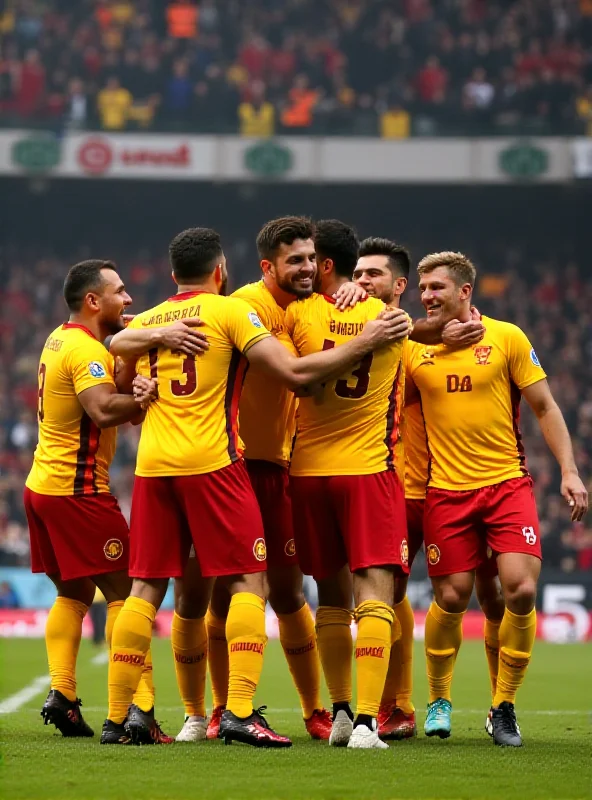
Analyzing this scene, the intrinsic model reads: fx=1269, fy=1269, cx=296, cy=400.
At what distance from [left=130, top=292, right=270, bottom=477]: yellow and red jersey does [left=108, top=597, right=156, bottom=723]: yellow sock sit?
2.15 feet

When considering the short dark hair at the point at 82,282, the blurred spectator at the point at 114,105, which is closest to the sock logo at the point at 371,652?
the short dark hair at the point at 82,282

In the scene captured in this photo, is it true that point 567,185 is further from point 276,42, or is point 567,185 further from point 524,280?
point 276,42

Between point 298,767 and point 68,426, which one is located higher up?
point 68,426

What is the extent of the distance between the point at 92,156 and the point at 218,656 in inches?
875

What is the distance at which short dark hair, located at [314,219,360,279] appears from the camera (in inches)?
249

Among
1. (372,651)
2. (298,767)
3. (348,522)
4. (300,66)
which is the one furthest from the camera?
(300,66)

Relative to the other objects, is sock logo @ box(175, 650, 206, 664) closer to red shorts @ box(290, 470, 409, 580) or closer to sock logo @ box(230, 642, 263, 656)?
red shorts @ box(290, 470, 409, 580)

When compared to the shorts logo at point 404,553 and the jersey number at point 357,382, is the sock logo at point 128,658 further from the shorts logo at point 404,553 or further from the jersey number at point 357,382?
the jersey number at point 357,382

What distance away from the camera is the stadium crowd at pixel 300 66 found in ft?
92.0

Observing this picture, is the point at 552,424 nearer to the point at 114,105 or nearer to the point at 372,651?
the point at 372,651

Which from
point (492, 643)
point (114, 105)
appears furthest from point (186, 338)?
point (114, 105)

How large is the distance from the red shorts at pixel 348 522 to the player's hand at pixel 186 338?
2.79 ft

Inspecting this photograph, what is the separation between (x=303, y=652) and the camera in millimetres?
6629

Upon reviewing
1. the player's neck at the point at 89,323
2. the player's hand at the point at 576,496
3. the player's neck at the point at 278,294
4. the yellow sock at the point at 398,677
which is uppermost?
the player's neck at the point at 278,294
